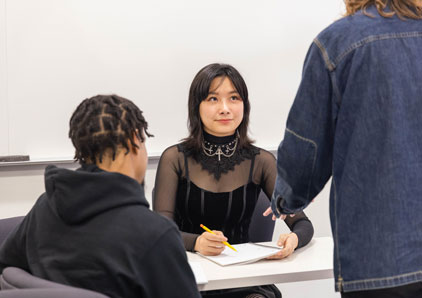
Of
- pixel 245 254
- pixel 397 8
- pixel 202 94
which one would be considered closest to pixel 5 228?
pixel 245 254

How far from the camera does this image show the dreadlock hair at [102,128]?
140cm

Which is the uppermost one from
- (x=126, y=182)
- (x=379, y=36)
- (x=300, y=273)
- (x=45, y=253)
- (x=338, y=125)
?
(x=379, y=36)

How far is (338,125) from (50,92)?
2.17 metres

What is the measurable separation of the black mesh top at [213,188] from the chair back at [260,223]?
0.32ft

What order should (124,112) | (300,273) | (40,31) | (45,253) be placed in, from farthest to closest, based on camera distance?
(40,31) < (300,273) < (124,112) < (45,253)

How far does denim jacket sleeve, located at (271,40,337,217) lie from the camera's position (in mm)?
1269

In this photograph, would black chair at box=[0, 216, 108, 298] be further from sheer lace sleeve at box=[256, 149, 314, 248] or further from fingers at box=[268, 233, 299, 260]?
sheer lace sleeve at box=[256, 149, 314, 248]

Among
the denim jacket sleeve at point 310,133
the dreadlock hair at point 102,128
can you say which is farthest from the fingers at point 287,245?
the dreadlock hair at point 102,128

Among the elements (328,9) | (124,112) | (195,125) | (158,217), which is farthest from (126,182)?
(328,9)

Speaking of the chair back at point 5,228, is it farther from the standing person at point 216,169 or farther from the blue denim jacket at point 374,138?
the blue denim jacket at point 374,138

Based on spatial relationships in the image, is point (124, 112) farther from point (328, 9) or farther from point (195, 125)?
point (328, 9)

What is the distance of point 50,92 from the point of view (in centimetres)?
307

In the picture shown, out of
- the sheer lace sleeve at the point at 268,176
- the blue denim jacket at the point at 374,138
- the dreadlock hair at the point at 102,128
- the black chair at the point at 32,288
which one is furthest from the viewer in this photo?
the sheer lace sleeve at the point at 268,176

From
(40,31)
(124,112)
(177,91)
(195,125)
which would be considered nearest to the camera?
(124,112)
